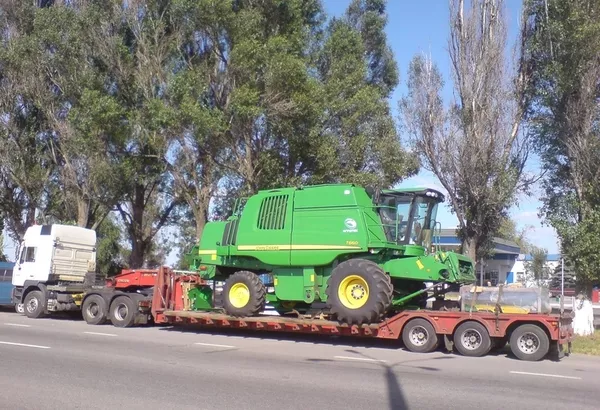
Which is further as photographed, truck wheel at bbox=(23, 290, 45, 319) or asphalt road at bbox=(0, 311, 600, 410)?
truck wheel at bbox=(23, 290, 45, 319)

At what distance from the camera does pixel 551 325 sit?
14.5 meters

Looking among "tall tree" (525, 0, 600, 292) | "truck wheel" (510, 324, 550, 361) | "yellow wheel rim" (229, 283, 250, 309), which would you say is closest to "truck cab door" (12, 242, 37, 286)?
"yellow wheel rim" (229, 283, 250, 309)

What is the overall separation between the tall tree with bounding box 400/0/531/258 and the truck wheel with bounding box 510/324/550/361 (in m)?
12.2

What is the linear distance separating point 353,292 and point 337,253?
988 mm

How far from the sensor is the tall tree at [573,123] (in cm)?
2267

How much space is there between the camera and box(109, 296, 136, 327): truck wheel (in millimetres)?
20500

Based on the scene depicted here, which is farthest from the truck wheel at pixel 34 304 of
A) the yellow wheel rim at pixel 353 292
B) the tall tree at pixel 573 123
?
the tall tree at pixel 573 123

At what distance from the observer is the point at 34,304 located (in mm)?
23484

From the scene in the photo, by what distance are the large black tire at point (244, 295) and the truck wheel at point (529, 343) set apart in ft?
19.9

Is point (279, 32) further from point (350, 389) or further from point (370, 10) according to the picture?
point (350, 389)

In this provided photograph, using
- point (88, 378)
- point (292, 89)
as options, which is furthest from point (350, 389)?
point (292, 89)

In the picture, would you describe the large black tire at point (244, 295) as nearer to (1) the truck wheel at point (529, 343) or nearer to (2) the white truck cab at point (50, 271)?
(1) the truck wheel at point (529, 343)

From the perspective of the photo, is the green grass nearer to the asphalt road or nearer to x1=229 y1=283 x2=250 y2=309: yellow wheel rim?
the asphalt road

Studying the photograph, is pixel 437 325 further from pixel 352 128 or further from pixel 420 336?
pixel 352 128
